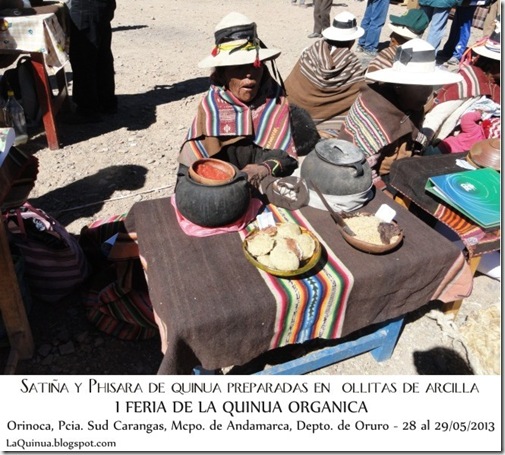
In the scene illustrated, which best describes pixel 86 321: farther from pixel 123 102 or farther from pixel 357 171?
pixel 123 102

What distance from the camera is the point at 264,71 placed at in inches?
116

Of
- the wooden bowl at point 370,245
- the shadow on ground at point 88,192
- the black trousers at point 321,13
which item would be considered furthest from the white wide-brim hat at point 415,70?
the black trousers at point 321,13

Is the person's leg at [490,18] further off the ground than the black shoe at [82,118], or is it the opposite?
the person's leg at [490,18]

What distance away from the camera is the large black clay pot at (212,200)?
2.00 metres

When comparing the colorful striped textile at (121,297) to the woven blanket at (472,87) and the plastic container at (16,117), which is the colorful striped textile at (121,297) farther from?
the woven blanket at (472,87)

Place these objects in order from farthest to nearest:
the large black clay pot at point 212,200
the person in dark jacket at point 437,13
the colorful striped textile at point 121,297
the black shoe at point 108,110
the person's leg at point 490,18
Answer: the person's leg at point 490,18 → the person in dark jacket at point 437,13 → the black shoe at point 108,110 → the colorful striped textile at point 121,297 → the large black clay pot at point 212,200

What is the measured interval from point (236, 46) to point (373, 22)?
24.2 ft

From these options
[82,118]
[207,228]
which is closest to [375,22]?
[82,118]

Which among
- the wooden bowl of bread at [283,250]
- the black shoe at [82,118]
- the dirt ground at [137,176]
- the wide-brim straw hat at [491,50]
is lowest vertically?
the dirt ground at [137,176]

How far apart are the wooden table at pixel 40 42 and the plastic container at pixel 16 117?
0.74ft

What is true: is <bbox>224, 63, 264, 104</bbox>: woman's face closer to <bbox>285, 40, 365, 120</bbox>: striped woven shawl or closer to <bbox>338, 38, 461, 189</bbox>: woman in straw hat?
<bbox>338, 38, 461, 189</bbox>: woman in straw hat

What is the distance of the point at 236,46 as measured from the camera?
2.64 m

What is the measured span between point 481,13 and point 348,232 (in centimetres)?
1224

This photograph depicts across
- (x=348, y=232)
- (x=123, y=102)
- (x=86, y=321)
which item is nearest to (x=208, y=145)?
(x=348, y=232)
